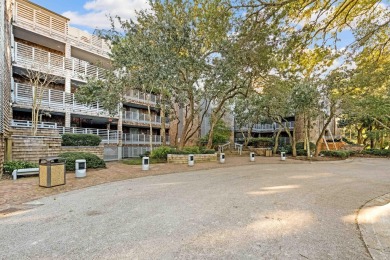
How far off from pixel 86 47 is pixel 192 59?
38.2 feet

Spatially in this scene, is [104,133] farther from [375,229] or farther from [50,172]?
[375,229]

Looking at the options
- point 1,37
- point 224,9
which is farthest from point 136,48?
point 224,9

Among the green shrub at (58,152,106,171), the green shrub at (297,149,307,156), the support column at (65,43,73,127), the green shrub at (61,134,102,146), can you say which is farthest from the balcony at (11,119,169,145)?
the green shrub at (297,149,307,156)

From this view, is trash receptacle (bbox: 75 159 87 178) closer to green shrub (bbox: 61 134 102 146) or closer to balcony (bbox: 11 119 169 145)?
green shrub (bbox: 61 134 102 146)

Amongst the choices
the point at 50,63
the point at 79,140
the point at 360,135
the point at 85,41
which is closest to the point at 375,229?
the point at 79,140

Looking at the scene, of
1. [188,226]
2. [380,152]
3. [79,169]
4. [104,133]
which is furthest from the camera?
[380,152]

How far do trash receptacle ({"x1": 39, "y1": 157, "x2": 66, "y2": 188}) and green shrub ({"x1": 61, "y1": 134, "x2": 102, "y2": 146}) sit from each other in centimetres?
696

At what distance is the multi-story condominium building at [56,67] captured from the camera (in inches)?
605

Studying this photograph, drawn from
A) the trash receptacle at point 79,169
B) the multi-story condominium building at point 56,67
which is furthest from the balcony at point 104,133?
the trash receptacle at point 79,169

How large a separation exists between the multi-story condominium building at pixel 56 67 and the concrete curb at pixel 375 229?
14.5m

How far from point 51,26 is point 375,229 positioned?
21.7m

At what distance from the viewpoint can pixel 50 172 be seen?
7.33 m

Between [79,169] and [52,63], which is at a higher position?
[52,63]

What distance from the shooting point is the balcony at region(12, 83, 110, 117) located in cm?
1498
